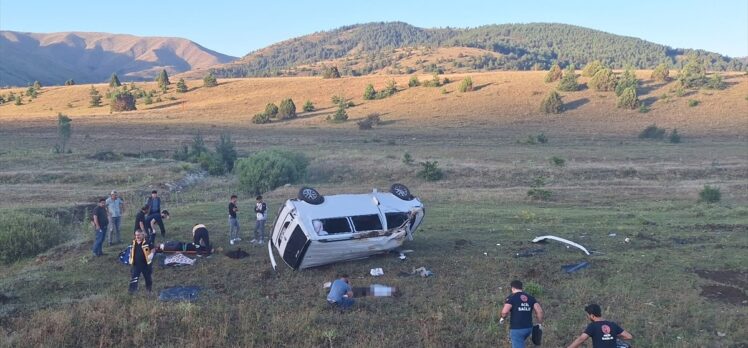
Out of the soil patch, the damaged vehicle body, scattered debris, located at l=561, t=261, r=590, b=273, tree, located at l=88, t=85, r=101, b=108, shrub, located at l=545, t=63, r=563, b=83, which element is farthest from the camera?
tree, located at l=88, t=85, r=101, b=108

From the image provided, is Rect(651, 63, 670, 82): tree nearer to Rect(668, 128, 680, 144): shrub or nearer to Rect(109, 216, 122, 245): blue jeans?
Rect(668, 128, 680, 144): shrub

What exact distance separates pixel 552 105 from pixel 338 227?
6172 cm

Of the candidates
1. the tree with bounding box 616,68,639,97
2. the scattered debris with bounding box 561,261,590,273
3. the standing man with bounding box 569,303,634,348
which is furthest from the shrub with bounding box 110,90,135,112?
the standing man with bounding box 569,303,634,348

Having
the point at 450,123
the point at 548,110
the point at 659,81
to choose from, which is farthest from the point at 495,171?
the point at 659,81

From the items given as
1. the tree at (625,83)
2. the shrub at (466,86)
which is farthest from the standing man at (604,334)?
the shrub at (466,86)

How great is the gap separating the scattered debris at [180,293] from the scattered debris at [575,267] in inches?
327

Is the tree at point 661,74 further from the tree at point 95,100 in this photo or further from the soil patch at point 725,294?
the tree at point 95,100

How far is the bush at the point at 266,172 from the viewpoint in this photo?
29719 mm

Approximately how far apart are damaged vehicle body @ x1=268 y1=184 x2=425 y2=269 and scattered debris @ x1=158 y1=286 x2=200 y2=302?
2131 millimetres

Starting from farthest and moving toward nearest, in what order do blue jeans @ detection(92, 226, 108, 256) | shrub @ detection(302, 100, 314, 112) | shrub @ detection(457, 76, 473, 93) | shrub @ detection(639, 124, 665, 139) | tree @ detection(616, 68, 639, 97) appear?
shrub @ detection(457, 76, 473, 93) < shrub @ detection(302, 100, 314, 112) < tree @ detection(616, 68, 639, 97) < shrub @ detection(639, 124, 665, 139) < blue jeans @ detection(92, 226, 108, 256)

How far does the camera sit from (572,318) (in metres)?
9.82

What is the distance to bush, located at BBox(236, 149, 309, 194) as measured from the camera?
2972 centimetres

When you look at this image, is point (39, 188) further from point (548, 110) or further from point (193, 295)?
point (548, 110)

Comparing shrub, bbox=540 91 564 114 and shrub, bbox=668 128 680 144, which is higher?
shrub, bbox=540 91 564 114
